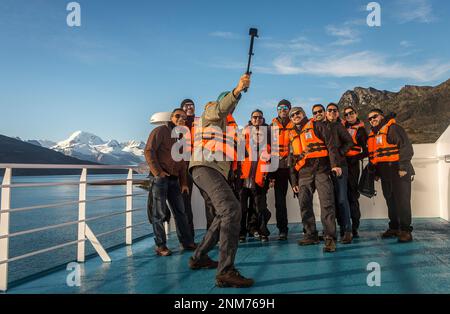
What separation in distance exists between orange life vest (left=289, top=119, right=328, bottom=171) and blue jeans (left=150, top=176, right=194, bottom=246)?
1.41m

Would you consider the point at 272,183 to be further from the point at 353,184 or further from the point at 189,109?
the point at 189,109

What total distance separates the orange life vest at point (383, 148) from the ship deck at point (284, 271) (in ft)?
3.25

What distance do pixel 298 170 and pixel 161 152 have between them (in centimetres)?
157

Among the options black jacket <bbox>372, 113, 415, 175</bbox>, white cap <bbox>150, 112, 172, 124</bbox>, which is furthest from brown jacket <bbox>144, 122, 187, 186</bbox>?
black jacket <bbox>372, 113, 415, 175</bbox>

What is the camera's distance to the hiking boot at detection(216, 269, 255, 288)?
2.74 m

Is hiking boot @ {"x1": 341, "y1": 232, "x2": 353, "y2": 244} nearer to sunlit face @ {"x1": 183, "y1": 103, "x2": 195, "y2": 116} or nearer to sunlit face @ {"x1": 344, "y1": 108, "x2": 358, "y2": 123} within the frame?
sunlit face @ {"x1": 344, "y1": 108, "x2": 358, "y2": 123}

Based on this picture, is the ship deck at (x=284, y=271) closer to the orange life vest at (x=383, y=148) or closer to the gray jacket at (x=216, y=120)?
the gray jacket at (x=216, y=120)

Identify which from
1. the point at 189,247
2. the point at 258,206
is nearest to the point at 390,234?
the point at 258,206

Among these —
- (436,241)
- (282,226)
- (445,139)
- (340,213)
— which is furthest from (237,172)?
(445,139)

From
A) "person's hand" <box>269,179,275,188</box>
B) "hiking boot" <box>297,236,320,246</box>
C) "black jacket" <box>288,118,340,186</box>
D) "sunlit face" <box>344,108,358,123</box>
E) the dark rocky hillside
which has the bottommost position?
"hiking boot" <box>297,236,320,246</box>

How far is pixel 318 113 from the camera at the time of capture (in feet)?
15.0

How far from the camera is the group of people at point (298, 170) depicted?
163 inches

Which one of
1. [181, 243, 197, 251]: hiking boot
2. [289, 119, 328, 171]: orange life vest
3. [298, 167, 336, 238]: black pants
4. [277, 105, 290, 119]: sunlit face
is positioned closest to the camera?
[298, 167, 336, 238]: black pants
